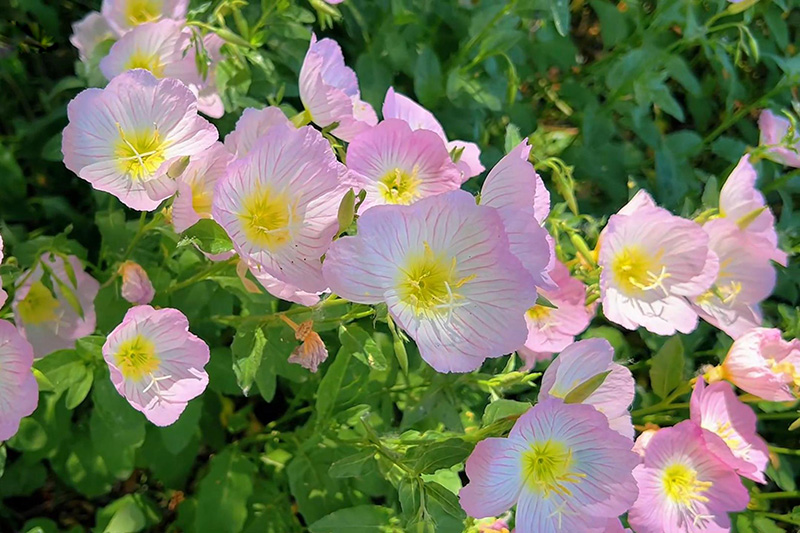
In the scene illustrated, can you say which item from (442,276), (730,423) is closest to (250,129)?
(442,276)

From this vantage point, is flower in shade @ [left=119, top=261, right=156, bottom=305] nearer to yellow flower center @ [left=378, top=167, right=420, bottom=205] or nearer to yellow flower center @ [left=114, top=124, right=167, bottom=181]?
yellow flower center @ [left=114, top=124, right=167, bottom=181]

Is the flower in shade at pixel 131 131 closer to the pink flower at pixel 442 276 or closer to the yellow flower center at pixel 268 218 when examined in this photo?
the yellow flower center at pixel 268 218

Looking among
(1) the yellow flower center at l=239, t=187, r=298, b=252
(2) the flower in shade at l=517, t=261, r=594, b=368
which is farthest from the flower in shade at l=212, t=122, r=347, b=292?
(2) the flower in shade at l=517, t=261, r=594, b=368

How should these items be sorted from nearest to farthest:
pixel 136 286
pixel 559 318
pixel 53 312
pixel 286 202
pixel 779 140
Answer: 1. pixel 286 202
2. pixel 136 286
3. pixel 559 318
4. pixel 53 312
5. pixel 779 140

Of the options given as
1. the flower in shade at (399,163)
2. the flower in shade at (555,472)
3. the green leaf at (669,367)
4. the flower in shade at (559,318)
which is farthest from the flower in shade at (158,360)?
the green leaf at (669,367)

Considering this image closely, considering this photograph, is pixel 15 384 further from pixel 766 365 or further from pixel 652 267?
pixel 766 365

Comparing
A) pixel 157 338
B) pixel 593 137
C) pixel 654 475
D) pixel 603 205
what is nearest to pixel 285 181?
pixel 157 338
